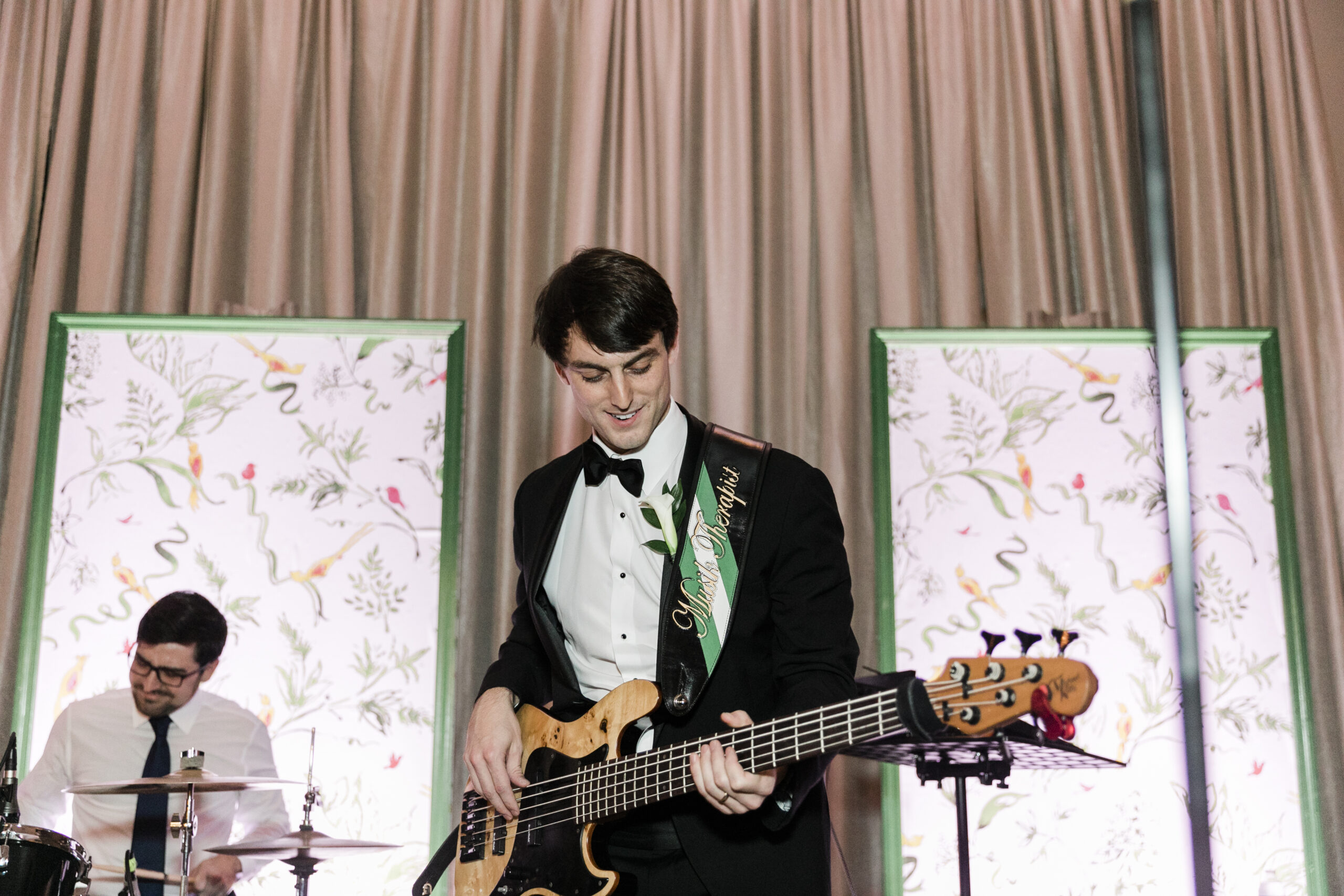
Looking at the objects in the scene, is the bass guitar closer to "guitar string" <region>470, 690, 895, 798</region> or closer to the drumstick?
"guitar string" <region>470, 690, 895, 798</region>

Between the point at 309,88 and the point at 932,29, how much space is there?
6.17 feet

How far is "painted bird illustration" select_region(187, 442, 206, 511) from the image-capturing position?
11.0 feet

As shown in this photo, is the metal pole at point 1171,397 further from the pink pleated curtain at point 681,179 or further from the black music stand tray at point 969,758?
the black music stand tray at point 969,758

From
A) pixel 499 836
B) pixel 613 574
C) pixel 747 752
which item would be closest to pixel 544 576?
pixel 613 574

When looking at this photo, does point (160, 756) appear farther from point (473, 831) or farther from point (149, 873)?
point (473, 831)

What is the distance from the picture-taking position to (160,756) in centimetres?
319

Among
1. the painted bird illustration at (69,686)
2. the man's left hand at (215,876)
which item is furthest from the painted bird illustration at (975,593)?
the painted bird illustration at (69,686)

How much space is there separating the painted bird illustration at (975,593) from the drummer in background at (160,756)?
189 cm

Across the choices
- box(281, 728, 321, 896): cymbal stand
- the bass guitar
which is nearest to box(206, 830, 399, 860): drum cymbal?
box(281, 728, 321, 896): cymbal stand

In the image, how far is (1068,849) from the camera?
3162 mm

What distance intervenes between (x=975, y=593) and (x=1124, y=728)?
1.67 ft

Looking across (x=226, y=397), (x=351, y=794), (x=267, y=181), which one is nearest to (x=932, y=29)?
(x=267, y=181)

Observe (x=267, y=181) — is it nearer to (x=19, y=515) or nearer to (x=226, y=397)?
(x=226, y=397)

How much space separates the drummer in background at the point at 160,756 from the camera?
3.09 metres
